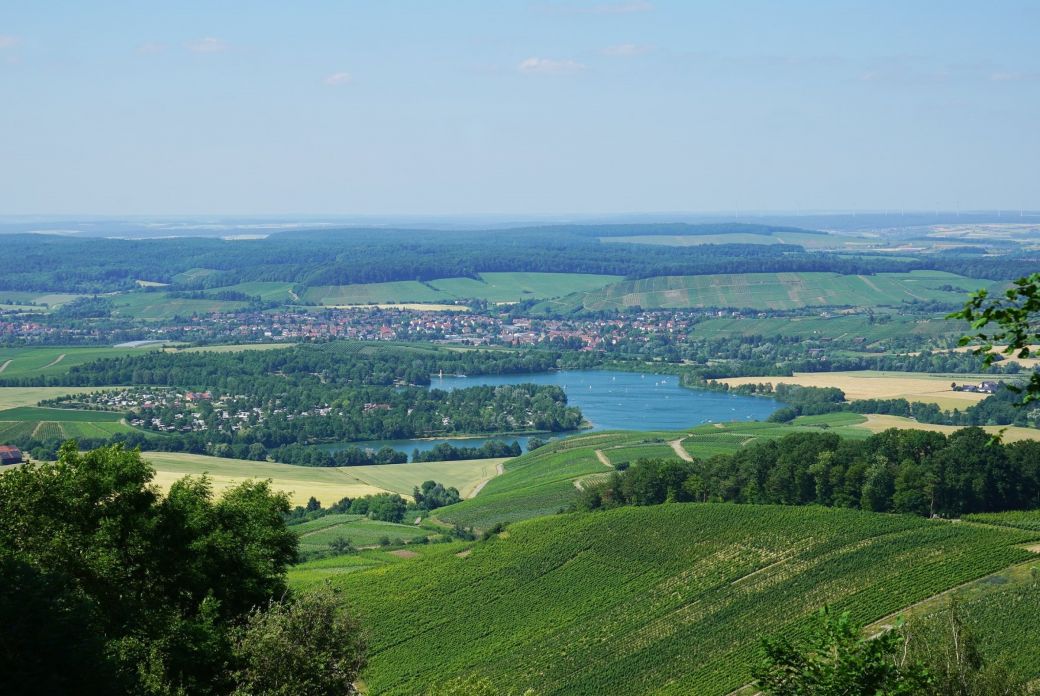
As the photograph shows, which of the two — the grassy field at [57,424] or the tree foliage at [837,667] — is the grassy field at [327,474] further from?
the tree foliage at [837,667]

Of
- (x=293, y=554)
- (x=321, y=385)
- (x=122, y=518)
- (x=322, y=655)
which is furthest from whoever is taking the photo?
(x=321, y=385)

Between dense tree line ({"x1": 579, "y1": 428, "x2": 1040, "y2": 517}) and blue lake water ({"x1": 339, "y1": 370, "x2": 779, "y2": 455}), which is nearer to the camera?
dense tree line ({"x1": 579, "y1": 428, "x2": 1040, "y2": 517})

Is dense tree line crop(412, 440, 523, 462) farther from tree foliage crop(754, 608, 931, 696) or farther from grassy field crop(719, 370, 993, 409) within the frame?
tree foliage crop(754, 608, 931, 696)

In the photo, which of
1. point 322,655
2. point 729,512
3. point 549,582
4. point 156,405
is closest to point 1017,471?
point 729,512

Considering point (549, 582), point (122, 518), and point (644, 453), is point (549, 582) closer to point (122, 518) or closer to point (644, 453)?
point (122, 518)

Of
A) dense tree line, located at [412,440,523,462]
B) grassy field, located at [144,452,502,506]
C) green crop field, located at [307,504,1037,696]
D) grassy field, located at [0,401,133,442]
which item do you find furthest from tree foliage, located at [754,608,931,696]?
grassy field, located at [0,401,133,442]
